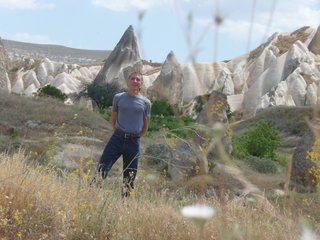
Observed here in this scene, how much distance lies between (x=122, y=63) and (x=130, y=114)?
1501 inches

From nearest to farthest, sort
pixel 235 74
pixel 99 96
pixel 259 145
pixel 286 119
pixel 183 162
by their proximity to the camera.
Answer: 1. pixel 183 162
2. pixel 259 145
3. pixel 286 119
4. pixel 99 96
5. pixel 235 74

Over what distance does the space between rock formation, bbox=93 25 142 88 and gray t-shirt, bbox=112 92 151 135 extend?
33.7 meters

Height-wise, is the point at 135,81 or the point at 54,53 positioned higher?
the point at 135,81

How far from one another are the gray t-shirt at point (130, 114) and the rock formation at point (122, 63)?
33.7 metres

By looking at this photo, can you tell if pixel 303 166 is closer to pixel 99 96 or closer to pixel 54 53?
pixel 99 96

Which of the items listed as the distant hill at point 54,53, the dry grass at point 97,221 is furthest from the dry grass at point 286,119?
the distant hill at point 54,53

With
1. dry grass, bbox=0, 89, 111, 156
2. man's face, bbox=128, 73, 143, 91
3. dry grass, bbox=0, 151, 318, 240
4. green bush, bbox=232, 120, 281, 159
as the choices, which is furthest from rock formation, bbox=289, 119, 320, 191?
dry grass, bbox=0, 89, 111, 156

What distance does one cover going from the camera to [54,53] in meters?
104

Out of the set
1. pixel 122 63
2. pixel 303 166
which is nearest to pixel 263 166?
pixel 303 166

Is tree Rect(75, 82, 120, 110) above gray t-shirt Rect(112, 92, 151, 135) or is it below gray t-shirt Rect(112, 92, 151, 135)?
below

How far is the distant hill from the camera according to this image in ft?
319

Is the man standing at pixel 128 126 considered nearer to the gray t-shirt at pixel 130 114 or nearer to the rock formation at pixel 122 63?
the gray t-shirt at pixel 130 114

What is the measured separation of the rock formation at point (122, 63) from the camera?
39.4 m

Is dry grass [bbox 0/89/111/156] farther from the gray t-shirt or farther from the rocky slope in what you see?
the gray t-shirt
